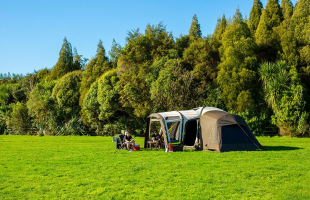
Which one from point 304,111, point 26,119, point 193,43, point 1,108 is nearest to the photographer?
point 304,111

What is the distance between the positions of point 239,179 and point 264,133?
63.7 ft

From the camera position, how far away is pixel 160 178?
9.05m

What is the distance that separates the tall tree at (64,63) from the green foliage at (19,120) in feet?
43.5

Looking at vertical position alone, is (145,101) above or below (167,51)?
below

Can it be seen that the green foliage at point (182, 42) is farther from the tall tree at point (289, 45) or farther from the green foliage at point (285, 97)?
the tall tree at point (289, 45)

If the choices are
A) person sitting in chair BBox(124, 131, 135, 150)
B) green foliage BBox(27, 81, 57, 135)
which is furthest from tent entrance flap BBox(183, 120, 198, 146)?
green foliage BBox(27, 81, 57, 135)

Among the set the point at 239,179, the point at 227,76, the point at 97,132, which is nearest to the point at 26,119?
the point at 97,132

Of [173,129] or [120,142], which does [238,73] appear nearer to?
[173,129]

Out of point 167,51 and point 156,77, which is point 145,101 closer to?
point 156,77

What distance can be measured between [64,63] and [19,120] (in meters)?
16.6

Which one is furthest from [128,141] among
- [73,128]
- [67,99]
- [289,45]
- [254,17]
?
[254,17]

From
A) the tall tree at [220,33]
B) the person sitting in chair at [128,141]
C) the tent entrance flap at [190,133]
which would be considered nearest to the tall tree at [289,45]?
the tall tree at [220,33]

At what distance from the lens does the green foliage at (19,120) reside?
39781 mm

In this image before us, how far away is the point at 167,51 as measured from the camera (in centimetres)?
3033
